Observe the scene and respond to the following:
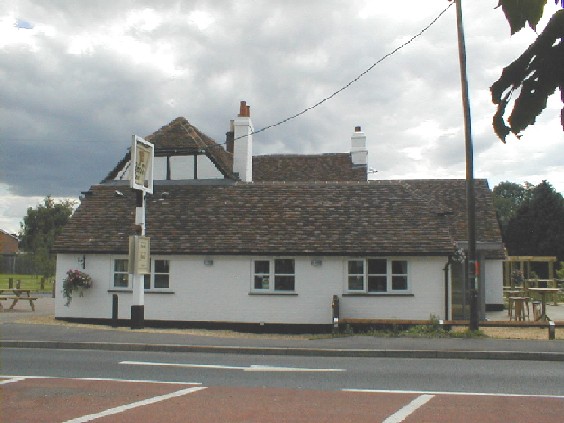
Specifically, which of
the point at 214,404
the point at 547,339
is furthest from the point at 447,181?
the point at 214,404

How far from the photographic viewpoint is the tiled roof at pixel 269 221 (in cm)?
2033

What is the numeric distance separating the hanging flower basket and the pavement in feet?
9.45

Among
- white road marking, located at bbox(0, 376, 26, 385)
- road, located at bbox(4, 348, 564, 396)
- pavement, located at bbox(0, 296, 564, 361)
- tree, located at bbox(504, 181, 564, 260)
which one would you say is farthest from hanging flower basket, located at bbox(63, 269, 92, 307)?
tree, located at bbox(504, 181, 564, 260)

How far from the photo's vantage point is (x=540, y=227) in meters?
57.2

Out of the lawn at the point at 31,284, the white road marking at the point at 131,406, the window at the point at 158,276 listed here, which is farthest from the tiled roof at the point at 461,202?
the lawn at the point at 31,284

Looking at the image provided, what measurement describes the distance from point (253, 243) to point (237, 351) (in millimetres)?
6074

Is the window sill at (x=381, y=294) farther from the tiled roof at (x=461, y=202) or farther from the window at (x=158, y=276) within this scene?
the window at (x=158, y=276)

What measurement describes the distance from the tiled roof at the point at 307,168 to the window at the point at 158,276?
41.6 feet

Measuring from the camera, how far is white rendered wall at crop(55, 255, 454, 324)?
19.9 metres

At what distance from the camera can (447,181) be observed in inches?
1209

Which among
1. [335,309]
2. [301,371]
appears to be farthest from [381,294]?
[301,371]

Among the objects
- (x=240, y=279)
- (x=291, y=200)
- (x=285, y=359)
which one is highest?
(x=291, y=200)

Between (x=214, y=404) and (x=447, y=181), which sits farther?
(x=447, y=181)

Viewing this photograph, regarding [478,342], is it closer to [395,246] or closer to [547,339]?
[547,339]
